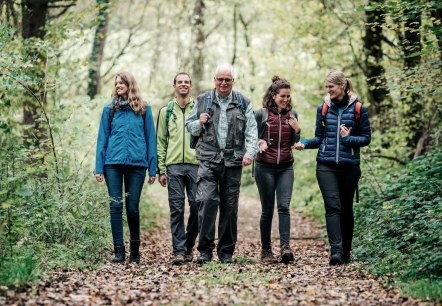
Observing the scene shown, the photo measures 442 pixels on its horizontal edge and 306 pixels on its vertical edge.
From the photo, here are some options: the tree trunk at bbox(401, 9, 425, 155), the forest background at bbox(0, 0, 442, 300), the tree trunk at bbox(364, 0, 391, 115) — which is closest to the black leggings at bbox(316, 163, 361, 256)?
the forest background at bbox(0, 0, 442, 300)

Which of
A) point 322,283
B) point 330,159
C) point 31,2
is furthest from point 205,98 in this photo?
point 31,2

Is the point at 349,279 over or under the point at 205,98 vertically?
under

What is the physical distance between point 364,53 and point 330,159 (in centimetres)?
808

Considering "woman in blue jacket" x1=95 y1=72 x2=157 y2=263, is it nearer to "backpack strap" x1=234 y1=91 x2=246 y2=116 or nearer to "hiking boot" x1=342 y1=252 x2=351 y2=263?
"backpack strap" x1=234 y1=91 x2=246 y2=116

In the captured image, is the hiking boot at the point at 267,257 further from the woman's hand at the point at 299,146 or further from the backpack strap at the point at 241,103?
the backpack strap at the point at 241,103

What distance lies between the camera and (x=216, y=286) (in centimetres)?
582

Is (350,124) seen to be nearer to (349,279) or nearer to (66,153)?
(349,279)

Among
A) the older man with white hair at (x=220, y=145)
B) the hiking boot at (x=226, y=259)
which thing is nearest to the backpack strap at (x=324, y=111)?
the older man with white hair at (x=220, y=145)

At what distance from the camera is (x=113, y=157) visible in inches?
293

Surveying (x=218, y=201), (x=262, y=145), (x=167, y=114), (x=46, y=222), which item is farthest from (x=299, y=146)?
(x=46, y=222)

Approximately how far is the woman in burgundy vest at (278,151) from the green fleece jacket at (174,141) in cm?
94

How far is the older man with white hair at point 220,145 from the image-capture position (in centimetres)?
738

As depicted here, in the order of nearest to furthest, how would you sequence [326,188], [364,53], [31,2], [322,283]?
[322,283] < [326,188] < [31,2] < [364,53]

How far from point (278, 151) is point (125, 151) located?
199 centimetres
